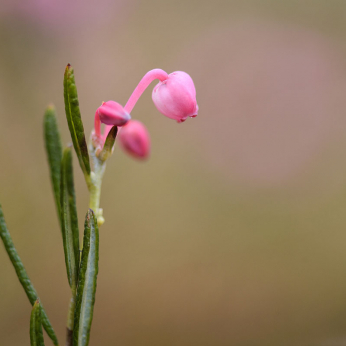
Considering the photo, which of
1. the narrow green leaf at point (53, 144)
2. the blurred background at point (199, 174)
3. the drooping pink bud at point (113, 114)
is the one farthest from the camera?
the blurred background at point (199, 174)

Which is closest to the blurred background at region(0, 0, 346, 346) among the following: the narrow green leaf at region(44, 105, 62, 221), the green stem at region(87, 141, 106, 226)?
the narrow green leaf at region(44, 105, 62, 221)

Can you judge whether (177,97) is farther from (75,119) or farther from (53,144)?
(53,144)

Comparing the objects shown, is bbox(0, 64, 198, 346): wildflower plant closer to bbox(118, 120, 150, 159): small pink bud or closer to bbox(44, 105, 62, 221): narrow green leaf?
bbox(118, 120, 150, 159): small pink bud

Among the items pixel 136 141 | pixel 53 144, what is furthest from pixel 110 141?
pixel 53 144


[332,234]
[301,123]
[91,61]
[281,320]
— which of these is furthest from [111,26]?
[281,320]

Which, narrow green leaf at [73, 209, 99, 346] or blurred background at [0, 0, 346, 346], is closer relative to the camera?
narrow green leaf at [73, 209, 99, 346]

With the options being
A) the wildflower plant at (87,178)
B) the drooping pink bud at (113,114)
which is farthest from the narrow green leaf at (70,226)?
the drooping pink bud at (113,114)

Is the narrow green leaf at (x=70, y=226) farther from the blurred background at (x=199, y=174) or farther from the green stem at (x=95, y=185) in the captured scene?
the blurred background at (x=199, y=174)
